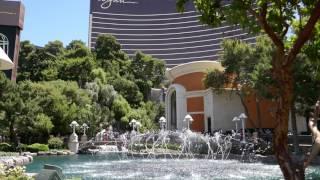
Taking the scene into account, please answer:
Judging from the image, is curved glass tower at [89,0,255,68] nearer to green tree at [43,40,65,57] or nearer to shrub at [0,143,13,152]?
green tree at [43,40,65,57]

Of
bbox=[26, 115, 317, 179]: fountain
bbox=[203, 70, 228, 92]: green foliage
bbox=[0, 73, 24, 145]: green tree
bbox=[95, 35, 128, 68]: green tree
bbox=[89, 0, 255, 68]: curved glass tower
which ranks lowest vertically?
bbox=[26, 115, 317, 179]: fountain

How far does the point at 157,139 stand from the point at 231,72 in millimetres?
8617

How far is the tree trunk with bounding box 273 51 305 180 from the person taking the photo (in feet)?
13.2

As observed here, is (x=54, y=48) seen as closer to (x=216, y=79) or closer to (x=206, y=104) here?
(x=206, y=104)

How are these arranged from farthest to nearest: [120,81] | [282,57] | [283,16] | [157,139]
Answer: [120,81], [157,139], [283,16], [282,57]

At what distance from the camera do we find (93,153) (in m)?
32.8

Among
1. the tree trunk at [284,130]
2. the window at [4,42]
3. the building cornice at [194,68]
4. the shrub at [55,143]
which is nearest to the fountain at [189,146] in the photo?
the shrub at [55,143]

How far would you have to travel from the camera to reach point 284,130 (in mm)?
4148

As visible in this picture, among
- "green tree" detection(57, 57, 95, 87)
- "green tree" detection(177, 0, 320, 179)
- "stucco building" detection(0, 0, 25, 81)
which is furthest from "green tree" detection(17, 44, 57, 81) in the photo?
"green tree" detection(177, 0, 320, 179)

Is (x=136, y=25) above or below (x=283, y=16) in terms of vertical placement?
above

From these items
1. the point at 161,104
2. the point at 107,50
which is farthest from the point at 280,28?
the point at 107,50

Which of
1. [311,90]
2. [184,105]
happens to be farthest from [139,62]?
[311,90]

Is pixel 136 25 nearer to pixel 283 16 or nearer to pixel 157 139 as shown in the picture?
pixel 157 139

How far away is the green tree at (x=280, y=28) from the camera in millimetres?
4145
